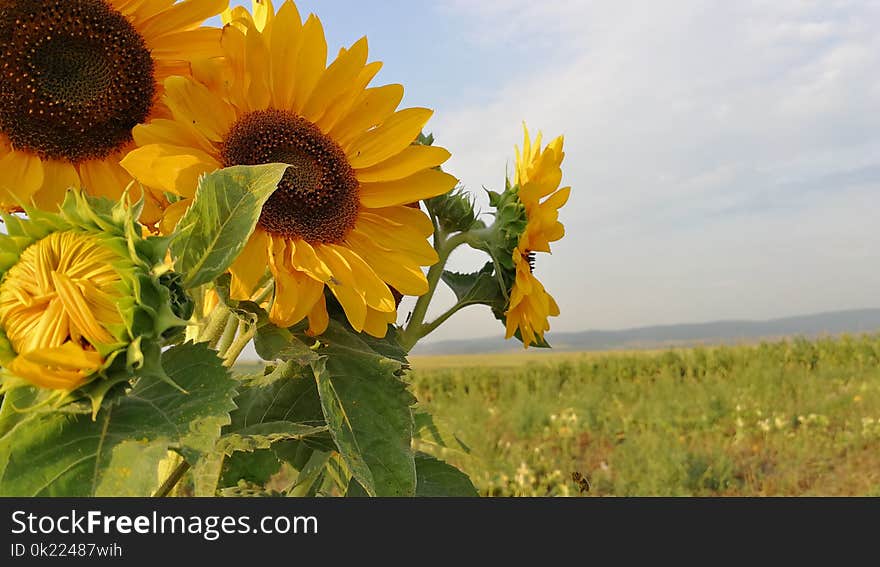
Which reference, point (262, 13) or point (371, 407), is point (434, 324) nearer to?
point (371, 407)

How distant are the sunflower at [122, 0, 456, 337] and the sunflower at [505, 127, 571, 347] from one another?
0.58ft

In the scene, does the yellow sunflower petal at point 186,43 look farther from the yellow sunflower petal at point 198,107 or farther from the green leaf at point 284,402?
the green leaf at point 284,402

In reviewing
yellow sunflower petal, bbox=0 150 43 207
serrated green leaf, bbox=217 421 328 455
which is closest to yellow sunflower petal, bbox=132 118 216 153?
yellow sunflower petal, bbox=0 150 43 207

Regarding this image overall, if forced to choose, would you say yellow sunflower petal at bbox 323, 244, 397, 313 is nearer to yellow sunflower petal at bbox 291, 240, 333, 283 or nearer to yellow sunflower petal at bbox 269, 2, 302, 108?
yellow sunflower petal at bbox 291, 240, 333, 283

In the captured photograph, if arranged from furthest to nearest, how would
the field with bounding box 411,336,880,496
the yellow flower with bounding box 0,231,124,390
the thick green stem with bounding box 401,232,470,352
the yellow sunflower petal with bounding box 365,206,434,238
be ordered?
the field with bounding box 411,336,880,496
the thick green stem with bounding box 401,232,470,352
the yellow sunflower petal with bounding box 365,206,434,238
the yellow flower with bounding box 0,231,124,390

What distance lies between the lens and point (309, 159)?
0.63 metres

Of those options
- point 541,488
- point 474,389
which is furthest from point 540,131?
point 474,389

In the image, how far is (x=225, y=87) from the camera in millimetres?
580

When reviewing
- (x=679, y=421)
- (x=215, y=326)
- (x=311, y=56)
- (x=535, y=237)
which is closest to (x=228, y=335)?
(x=215, y=326)

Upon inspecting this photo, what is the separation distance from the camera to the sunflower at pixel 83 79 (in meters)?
0.60

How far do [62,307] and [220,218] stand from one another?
0.10 m

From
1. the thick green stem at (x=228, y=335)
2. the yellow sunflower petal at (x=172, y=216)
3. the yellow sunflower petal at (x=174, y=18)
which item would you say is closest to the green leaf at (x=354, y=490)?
the thick green stem at (x=228, y=335)

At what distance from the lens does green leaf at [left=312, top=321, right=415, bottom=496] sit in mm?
562
